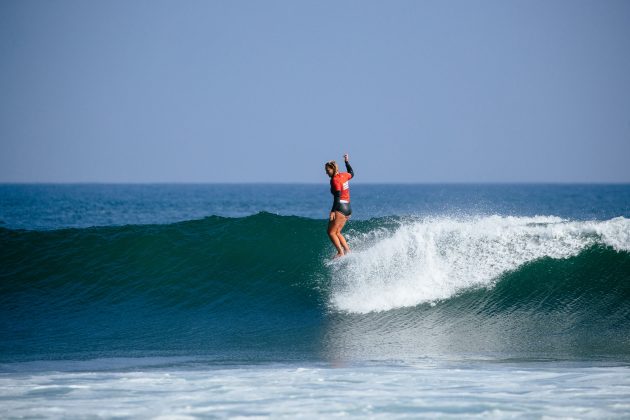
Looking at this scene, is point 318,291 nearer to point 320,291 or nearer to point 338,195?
point 320,291

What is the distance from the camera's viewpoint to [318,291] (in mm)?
13523

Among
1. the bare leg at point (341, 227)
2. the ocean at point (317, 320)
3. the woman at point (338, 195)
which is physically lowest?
the ocean at point (317, 320)

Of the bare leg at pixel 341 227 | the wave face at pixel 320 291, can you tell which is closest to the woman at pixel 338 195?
the bare leg at pixel 341 227

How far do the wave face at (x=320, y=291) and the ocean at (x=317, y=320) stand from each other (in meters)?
0.04

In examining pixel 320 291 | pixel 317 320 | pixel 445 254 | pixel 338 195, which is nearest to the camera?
pixel 317 320

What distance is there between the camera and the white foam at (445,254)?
1274 cm

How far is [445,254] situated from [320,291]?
2.41 m

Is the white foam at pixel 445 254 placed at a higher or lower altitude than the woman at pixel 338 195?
lower

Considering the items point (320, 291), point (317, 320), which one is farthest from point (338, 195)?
point (317, 320)

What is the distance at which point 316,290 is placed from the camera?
13.6m

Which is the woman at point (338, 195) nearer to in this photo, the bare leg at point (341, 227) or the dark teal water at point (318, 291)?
the bare leg at point (341, 227)

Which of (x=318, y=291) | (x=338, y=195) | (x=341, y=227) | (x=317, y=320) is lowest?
(x=317, y=320)

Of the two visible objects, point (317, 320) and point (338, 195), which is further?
point (338, 195)

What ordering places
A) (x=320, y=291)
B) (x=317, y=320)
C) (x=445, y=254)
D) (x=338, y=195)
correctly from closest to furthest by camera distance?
(x=317, y=320), (x=338, y=195), (x=320, y=291), (x=445, y=254)
